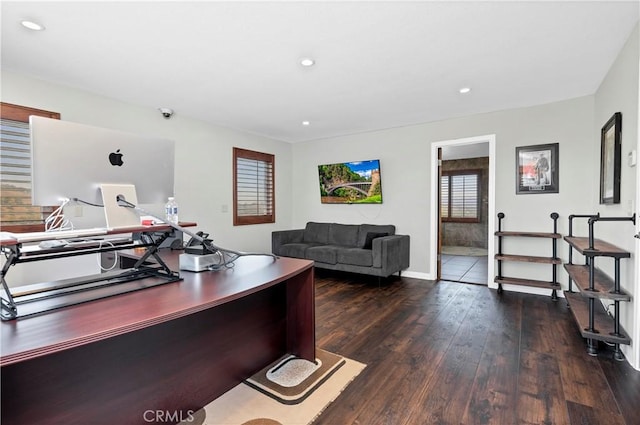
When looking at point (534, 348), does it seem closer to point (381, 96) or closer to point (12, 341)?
point (381, 96)

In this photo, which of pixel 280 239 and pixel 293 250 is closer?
pixel 293 250

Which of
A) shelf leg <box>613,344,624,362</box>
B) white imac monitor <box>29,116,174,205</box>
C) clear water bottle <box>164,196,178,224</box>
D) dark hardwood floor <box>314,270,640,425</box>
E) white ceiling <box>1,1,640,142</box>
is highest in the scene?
white ceiling <box>1,1,640,142</box>

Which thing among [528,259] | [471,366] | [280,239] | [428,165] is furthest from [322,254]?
[471,366]

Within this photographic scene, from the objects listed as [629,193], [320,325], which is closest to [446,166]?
[629,193]

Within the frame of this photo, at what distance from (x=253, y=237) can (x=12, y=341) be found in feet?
14.5

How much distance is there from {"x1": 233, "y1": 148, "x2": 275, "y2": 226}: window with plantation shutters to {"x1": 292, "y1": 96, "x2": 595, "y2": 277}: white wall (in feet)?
2.14

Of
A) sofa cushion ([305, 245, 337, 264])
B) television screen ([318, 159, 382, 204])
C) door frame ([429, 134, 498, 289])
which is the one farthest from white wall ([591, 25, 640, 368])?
sofa cushion ([305, 245, 337, 264])

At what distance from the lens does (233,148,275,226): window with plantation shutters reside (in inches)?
199

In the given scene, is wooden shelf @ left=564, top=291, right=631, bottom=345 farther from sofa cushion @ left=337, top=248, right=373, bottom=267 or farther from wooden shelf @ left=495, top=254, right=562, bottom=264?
sofa cushion @ left=337, top=248, right=373, bottom=267

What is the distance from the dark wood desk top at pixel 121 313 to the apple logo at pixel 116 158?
621 mm

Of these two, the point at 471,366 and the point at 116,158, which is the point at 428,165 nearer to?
the point at 471,366

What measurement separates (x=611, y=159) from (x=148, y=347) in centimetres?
376

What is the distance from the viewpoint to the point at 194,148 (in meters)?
4.41

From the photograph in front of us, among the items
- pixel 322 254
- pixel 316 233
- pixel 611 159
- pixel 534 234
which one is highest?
pixel 611 159
